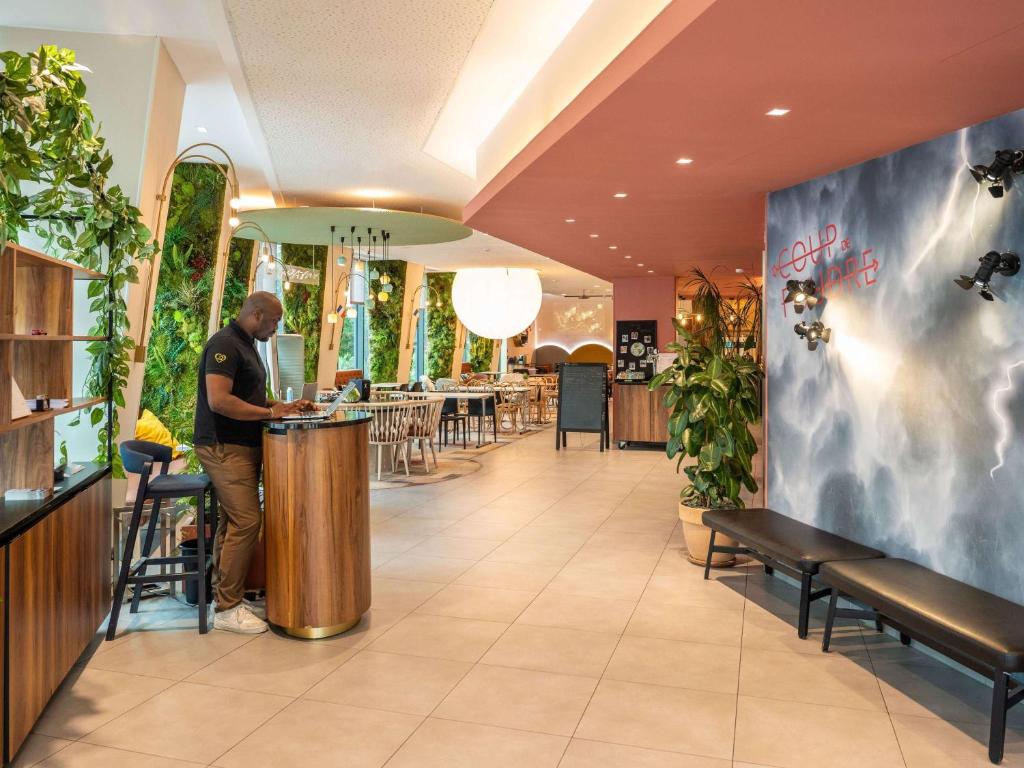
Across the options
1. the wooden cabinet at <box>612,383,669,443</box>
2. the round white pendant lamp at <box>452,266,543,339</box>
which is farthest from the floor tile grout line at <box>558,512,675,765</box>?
the round white pendant lamp at <box>452,266,543,339</box>

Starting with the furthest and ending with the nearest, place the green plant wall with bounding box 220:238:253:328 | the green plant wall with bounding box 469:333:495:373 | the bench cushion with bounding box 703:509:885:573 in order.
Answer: the green plant wall with bounding box 469:333:495:373, the green plant wall with bounding box 220:238:253:328, the bench cushion with bounding box 703:509:885:573

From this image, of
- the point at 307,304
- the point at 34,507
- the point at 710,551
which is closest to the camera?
the point at 34,507

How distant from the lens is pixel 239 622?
3.96m

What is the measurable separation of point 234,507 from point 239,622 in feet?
1.92

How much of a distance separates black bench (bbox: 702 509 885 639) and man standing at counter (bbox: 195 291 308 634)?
8.76 feet

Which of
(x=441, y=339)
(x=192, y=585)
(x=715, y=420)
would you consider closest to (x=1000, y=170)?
(x=715, y=420)

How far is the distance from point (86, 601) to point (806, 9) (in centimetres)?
375

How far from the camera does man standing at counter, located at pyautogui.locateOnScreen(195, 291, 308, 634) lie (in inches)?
153

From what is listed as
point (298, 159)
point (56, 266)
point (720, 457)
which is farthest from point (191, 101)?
point (720, 457)

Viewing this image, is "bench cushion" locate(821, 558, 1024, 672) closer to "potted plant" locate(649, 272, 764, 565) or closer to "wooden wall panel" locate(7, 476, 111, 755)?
"potted plant" locate(649, 272, 764, 565)

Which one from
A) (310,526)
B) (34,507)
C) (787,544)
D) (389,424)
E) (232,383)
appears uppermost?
(232,383)

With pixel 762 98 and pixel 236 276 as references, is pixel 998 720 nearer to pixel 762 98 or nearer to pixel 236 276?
pixel 762 98

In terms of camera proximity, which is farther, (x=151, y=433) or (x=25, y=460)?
(x=151, y=433)

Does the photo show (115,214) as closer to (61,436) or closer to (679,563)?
(61,436)
